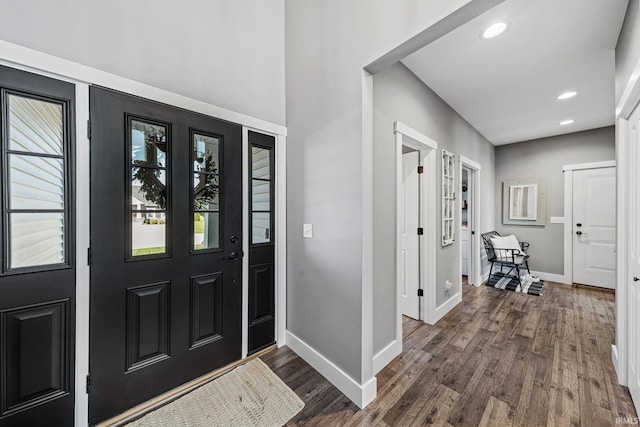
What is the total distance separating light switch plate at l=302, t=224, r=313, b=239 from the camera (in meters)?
2.07

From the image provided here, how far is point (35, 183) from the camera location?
4.25 ft

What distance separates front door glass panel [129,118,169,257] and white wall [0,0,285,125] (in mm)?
345

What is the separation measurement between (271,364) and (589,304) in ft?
14.2

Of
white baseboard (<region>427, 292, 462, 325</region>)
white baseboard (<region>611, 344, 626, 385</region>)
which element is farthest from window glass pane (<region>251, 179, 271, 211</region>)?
white baseboard (<region>611, 344, 626, 385</region>)

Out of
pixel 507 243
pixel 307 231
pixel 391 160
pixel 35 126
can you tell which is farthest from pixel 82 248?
pixel 507 243

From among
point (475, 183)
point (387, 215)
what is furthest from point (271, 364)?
point (475, 183)

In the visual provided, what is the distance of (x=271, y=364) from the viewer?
204 cm

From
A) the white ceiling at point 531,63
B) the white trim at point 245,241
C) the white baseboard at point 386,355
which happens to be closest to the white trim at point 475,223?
the white ceiling at point 531,63

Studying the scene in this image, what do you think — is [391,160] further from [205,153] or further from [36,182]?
[36,182]

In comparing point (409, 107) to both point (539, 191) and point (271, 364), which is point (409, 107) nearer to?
point (271, 364)

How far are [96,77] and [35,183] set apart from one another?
2.19ft

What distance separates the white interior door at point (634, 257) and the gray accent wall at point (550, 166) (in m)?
3.46

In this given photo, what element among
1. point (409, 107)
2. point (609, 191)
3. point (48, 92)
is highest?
point (409, 107)

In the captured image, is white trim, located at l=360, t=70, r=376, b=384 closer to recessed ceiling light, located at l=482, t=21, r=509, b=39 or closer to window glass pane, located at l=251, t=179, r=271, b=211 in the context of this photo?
window glass pane, located at l=251, t=179, r=271, b=211
